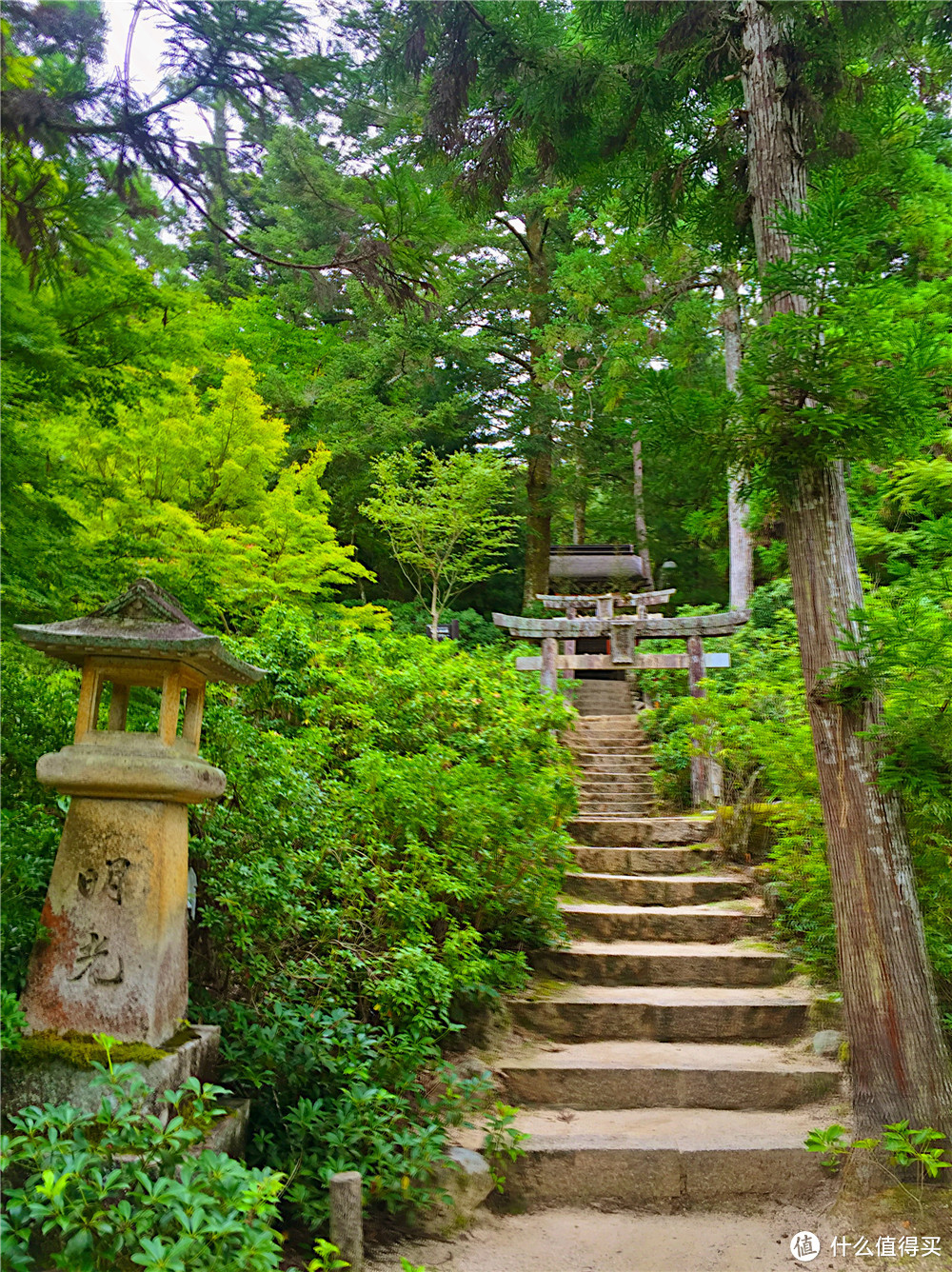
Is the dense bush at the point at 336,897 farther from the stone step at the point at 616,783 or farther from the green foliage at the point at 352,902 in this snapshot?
the stone step at the point at 616,783

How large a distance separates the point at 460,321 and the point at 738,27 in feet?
39.4

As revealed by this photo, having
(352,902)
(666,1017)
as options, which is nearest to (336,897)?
(352,902)

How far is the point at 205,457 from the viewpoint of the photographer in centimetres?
887

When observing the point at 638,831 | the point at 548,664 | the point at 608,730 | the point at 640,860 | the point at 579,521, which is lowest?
the point at 640,860

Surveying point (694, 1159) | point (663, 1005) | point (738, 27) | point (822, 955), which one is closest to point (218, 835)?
point (694, 1159)

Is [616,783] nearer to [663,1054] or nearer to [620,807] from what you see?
[620,807]

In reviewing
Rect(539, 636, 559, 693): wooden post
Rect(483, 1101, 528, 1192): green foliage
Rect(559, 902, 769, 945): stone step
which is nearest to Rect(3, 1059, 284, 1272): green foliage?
Rect(483, 1101, 528, 1192): green foliage

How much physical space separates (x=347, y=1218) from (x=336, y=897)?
1491mm

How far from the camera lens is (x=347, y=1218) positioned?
2.77 m

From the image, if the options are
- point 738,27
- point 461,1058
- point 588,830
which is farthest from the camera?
point 588,830

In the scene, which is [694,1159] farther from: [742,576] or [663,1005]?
[742,576]

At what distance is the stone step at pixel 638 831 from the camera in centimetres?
806

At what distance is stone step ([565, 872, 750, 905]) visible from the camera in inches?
269

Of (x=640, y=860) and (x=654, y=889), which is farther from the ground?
(x=640, y=860)
